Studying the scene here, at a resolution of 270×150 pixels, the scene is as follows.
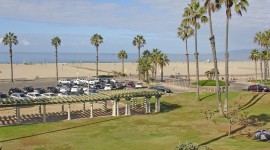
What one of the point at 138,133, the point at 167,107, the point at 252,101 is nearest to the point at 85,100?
the point at 138,133

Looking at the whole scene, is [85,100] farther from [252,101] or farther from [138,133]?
[252,101]

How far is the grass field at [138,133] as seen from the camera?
1261 inches

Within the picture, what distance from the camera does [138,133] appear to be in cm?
3716

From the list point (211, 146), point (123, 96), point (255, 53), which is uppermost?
point (255, 53)

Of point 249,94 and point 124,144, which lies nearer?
point 124,144

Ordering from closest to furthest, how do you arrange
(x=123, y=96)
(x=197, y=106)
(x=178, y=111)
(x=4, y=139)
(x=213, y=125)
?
1. (x=4, y=139)
2. (x=213, y=125)
3. (x=123, y=96)
4. (x=178, y=111)
5. (x=197, y=106)

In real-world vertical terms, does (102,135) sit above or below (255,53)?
below

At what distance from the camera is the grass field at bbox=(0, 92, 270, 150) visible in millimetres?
32031

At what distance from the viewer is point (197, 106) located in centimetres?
5434

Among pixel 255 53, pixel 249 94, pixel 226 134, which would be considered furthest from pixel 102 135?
pixel 255 53

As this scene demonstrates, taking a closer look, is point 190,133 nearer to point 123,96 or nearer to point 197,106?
point 123,96

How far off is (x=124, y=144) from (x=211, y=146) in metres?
8.22

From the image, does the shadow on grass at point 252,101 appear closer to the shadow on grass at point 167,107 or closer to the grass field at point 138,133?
the grass field at point 138,133

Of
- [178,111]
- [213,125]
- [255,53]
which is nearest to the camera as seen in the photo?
[213,125]
